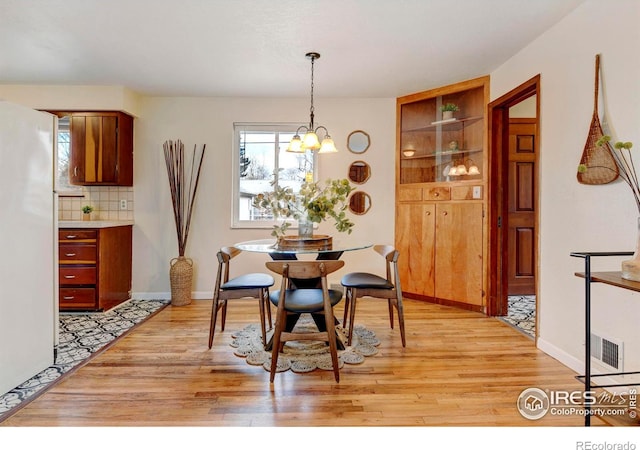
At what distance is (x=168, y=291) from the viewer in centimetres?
419

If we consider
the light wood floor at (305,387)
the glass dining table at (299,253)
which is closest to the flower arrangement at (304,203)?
the glass dining table at (299,253)

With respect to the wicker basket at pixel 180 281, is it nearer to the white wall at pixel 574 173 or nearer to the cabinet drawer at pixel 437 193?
the cabinet drawer at pixel 437 193

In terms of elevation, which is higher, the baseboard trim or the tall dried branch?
the tall dried branch

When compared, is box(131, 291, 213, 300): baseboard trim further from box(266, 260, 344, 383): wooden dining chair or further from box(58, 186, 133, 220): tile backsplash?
box(266, 260, 344, 383): wooden dining chair

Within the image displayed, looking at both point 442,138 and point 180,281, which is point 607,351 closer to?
point 442,138

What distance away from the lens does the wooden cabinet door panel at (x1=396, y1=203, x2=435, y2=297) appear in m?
3.93

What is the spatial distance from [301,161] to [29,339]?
9.73ft

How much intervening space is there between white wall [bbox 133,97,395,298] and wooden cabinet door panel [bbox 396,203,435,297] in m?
0.16

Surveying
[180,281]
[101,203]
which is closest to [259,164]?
[180,281]

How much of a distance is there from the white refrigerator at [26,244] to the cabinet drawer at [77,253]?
1.19 m

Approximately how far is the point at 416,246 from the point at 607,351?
2.12 m

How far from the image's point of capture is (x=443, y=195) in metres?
3.82

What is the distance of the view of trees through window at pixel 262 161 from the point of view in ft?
13.9

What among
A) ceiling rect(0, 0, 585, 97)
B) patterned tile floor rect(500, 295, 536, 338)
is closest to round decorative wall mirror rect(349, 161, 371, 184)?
ceiling rect(0, 0, 585, 97)
